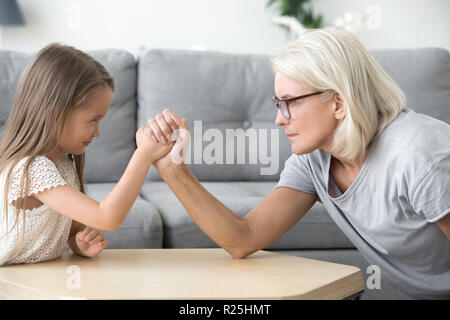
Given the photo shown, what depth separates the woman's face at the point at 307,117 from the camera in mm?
1261

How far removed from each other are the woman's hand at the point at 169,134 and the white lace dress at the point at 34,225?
0.22 m

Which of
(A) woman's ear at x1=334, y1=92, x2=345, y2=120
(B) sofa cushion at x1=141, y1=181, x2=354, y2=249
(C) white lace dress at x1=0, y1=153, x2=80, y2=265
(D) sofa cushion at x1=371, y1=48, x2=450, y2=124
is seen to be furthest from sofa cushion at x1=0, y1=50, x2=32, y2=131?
(D) sofa cushion at x1=371, y1=48, x2=450, y2=124

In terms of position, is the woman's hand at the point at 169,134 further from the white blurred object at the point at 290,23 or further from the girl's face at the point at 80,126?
the white blurred object at the point at 290,23

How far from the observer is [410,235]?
4.13ft

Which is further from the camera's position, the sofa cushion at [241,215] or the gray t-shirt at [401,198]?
the sofa cushion at [241,215]

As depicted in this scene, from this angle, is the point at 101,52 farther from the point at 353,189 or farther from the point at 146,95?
the point at 353,189

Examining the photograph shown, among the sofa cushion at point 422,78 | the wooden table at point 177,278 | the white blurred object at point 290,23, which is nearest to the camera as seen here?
the wooden table at point 177,278

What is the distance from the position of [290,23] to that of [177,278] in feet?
13.0

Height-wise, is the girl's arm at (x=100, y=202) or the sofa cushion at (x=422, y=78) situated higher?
the girl's arm at (x=100, y=202)

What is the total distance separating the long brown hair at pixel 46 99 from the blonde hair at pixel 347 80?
47cm

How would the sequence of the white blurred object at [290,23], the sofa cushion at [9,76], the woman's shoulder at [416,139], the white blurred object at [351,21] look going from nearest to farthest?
the woman's shoulder at [416,139]
the sofa cushion at [9,76]
the white blurred object at [290,23]
the white blurred object at [351,21]

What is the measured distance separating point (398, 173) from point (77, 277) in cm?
71

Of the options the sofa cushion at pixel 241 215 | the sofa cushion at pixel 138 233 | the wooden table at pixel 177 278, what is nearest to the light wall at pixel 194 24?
the sofa cushion at pixel 241 215

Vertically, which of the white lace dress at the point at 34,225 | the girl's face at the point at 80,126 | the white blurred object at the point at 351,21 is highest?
the girl's face at the point at 80,126
